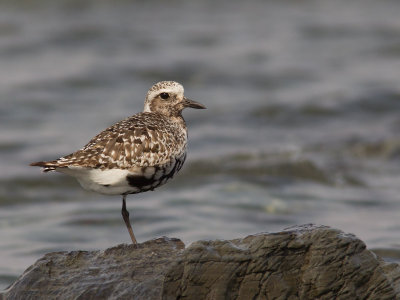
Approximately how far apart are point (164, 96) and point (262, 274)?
2825 mm

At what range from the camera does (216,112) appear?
15258mm

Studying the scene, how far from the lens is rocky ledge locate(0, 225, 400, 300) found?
5.03 metres

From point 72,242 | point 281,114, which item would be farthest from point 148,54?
point 72,242

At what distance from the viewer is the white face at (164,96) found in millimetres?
7406

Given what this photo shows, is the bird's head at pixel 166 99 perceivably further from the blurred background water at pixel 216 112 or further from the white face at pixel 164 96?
the blurred background water at pixel 216 112

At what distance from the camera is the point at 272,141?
45.1 ft

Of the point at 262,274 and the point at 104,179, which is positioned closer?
the point at 262,274

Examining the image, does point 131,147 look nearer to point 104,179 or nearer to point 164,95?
point 104,179

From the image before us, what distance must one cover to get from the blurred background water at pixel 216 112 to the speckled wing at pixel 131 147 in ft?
8.29

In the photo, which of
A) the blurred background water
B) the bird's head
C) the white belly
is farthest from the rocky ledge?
the blurred background water

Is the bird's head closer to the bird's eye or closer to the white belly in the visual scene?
the bird's eye

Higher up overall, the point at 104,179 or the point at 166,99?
the point at 166,99

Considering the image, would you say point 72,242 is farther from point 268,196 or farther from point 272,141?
point 272,141

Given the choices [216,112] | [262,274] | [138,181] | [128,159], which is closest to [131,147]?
[128,159]
